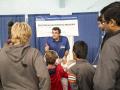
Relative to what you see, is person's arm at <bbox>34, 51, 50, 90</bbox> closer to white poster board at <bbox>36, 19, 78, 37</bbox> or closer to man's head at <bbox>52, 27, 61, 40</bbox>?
man's head at <bbox>52, 27, 61, 40</bbox>

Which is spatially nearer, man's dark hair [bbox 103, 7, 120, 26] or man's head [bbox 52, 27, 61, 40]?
man's dark hair [bbox 103, 7, 120, 26]

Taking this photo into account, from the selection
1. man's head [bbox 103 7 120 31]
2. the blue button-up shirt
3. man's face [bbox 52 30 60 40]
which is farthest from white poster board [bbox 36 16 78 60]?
man's head [bbox 103 7 120 31]

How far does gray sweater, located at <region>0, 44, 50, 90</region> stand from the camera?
2.10 m

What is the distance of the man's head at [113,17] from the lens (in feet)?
5.65

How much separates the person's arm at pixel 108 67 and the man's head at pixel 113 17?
0.16 meters

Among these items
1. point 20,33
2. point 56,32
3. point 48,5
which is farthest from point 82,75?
point 48,5

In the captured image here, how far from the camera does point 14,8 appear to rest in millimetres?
6969

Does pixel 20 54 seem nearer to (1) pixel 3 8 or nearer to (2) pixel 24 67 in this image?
(2) pixel 24 67

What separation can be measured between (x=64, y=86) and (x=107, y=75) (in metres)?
1.15

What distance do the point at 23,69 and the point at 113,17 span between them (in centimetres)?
83

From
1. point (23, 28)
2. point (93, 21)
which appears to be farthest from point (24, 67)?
point (93, 21)

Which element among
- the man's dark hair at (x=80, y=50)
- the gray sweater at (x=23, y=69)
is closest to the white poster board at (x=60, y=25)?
the man's dark hair at (x=80, y=50)

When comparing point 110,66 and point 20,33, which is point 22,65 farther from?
point 110,66

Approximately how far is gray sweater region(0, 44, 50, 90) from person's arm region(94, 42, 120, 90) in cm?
57
